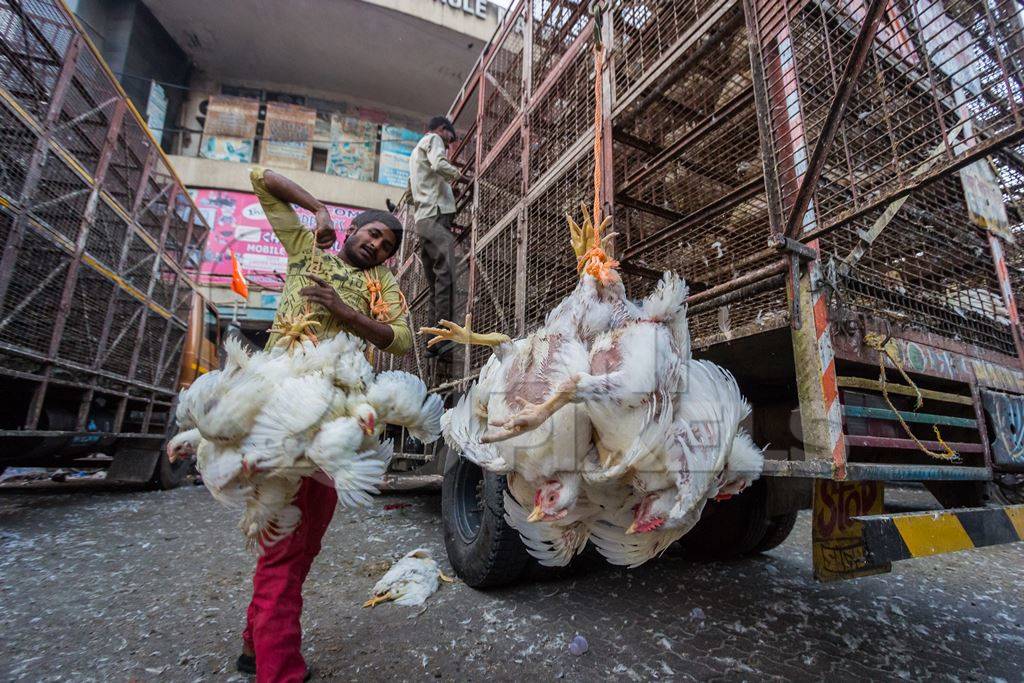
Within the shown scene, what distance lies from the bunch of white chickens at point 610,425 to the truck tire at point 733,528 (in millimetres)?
2505

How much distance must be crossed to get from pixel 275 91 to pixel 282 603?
21404mm

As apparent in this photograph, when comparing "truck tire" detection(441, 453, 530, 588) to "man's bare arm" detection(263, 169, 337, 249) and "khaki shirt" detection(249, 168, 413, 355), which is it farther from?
"man's bare arm" detection(263, 169, 337, 249)

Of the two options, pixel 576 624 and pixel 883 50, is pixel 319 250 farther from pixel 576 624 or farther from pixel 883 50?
pixel 883 50

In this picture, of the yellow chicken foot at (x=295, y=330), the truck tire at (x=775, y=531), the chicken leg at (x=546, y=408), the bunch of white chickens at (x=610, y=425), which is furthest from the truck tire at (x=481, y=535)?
the truck tire at (x=775, y=531)

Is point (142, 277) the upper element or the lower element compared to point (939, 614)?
upper

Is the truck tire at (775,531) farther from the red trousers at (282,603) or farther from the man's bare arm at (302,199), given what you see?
the man's bare arm at (302,199)

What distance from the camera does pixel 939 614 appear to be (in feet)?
9.35

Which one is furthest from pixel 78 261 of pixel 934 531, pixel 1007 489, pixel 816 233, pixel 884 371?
pixel 1007 489

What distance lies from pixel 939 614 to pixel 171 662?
4.29m

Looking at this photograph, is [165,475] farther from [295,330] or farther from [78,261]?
[295,330]

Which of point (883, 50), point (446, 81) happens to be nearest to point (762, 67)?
point (883, 50)

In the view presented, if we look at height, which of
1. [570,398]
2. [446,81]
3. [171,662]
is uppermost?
[446,81]

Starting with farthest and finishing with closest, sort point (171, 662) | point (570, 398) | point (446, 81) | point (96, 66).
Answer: point (446, 81) → point (96, 66) → point (171, 662) → point (570, 398)

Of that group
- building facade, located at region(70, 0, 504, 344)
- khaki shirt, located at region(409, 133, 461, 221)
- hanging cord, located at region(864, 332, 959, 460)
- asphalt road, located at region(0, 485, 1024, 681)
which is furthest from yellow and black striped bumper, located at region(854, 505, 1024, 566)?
building facade, located at region(70, 0, 504, 344)
